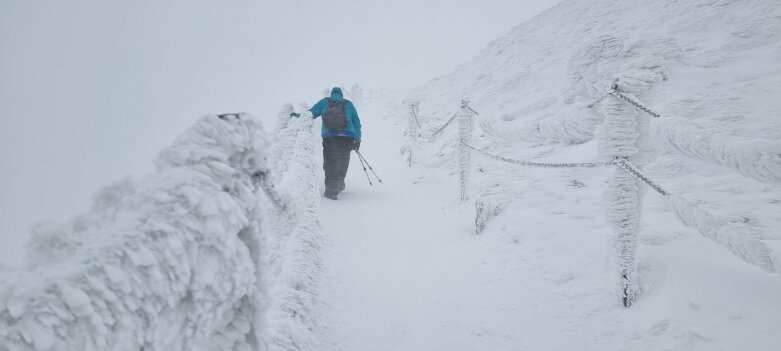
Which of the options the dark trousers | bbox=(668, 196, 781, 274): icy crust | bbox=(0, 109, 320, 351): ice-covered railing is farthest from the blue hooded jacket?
bbox=(0, 109, 320, 351): ice-covered railing

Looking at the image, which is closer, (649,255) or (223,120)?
(223,120)

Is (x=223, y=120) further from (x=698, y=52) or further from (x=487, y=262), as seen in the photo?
(x=698, y=52)

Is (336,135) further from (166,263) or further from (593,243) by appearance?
(166,263)

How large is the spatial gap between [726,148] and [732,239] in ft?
1.99

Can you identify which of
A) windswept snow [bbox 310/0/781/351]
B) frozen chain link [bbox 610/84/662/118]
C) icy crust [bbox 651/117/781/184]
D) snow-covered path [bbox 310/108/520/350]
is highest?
frozen chain link [bbox 610/84/662/118]

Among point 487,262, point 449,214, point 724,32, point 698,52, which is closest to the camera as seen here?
point 487,262

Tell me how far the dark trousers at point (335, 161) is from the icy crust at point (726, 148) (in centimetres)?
467

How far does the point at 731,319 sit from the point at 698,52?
974cm

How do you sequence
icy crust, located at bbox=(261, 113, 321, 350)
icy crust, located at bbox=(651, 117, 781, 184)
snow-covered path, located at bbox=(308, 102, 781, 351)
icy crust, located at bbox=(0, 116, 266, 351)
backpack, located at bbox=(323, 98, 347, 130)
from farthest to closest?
backpack, located at bbox=(323, 98, 347, 130) < snow-covered path, located at bbox=(308, 102, 781, 351) < icy crust, located at bbox=(261, 113, 321, 350) < icy crust, located at bbox=(651, 117, 781, 184) < icy crust, located at bbox=(0, 116, 266, 351)

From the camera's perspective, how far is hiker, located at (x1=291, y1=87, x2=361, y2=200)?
19.6 feet

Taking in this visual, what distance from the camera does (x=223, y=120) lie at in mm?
970

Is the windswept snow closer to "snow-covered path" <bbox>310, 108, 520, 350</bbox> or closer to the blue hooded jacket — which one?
"snow-covered path" <bbox>310, 108, 520, 350</bbox>

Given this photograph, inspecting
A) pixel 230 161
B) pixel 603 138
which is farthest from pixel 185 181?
pixel 603 138

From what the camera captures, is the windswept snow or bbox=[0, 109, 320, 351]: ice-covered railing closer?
bbox=[0, 109, 320, 351]: ice-covered railing
